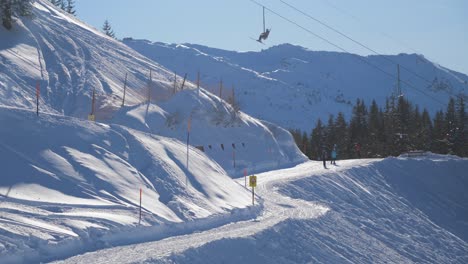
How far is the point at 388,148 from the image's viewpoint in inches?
2424

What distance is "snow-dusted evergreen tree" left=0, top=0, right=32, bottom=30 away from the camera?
147 ft

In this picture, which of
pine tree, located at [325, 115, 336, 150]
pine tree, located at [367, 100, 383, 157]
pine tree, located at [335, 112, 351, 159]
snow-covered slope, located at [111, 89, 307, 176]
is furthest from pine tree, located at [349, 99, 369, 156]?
snow-covered slope, located at [111, 89, 307, 176]

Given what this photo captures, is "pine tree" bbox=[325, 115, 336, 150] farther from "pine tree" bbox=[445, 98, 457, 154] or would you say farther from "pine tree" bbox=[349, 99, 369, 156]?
"pine tree" bbox=[445, 98, 457, 154]

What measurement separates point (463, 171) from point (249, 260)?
30833 mm

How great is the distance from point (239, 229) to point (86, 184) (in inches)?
201

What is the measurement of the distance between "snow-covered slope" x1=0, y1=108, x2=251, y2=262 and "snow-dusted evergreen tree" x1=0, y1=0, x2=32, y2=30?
86.4 feet

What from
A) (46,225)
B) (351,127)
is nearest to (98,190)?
(46,225)

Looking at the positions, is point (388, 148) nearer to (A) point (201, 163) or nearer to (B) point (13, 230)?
(A) point (201, 163)

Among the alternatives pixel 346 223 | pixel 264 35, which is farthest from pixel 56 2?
pixel 346 223

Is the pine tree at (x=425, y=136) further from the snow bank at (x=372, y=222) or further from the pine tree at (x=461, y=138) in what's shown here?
the snow bank at (x=372, y=222)

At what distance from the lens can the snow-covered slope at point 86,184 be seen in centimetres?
1470

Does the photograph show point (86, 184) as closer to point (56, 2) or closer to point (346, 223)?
point (346, 223)

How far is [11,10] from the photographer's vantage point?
4594 centimetres

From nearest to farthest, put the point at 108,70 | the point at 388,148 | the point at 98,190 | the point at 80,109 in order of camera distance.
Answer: the point at 98,190 < the point at 80,109 < the point at 108,70 < the point at 388,148
